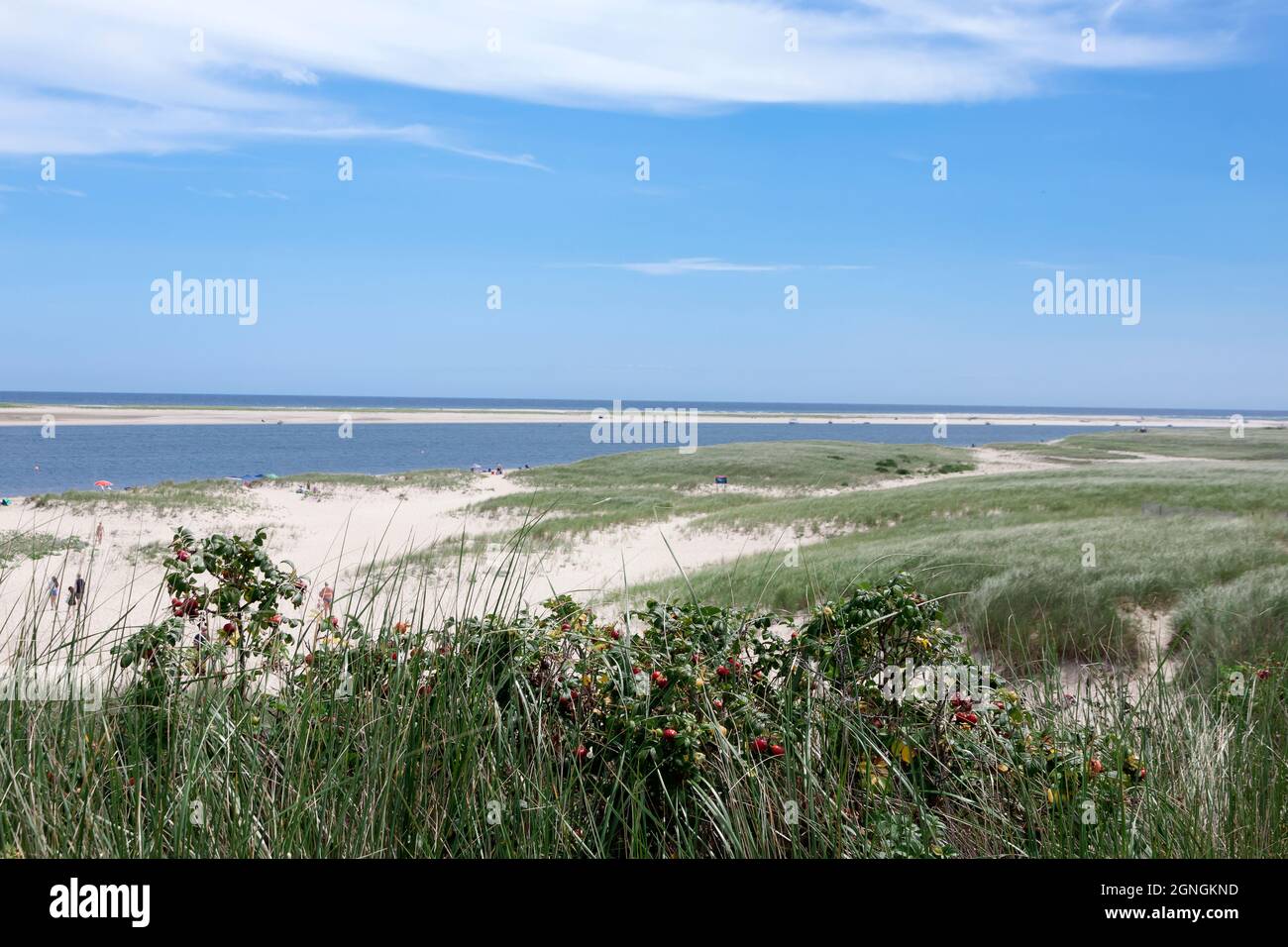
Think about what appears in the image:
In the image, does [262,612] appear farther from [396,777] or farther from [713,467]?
[713,467]

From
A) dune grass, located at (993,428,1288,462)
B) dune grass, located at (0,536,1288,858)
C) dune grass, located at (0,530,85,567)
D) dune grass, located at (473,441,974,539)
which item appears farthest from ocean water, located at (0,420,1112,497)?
dune grass, located at (0,536,1288,858)

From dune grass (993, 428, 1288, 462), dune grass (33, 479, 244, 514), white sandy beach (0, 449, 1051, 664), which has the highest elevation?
dune grass (993, 428, 1288, 462)

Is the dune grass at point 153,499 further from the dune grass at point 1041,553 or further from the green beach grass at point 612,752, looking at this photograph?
the green beach grass at point 612,752

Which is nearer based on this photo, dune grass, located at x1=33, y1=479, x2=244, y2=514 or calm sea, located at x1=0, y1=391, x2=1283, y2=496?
dune grass, located at x1=33, y1=479, x2=244, y2=514

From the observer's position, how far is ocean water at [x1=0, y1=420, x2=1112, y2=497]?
3844cm

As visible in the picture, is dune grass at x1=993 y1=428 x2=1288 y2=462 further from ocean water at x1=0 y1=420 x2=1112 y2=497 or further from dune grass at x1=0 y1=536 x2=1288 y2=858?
dune grass at x1=0 y1=536 x2=1288 y2=858

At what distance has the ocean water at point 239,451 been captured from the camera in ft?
126

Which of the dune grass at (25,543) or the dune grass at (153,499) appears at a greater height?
the dune grass at (25,543)

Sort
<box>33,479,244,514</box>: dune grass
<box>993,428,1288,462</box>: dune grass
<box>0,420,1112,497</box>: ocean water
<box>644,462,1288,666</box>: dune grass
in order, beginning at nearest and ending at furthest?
1. <box>644,462,1288,666</box>: dune grass
2. <box>33,479,244,514</box>: dune grass
3. <box>0,420,1112,497</box>: ocean water
4. <box>993,428,1288,462</box>: dune grass

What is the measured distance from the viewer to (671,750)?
2.86m

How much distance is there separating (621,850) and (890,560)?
7919 mm

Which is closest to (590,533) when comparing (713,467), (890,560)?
(890,560)

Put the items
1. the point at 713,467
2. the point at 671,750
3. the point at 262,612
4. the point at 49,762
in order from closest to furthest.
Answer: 1. the point at 49,762
2. the point at 671,750
3. the point at 262,612
4. the point at 713,467

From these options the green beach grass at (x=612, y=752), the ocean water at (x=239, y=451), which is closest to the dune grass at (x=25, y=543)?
the green beach grass at (x=612, y=752)
